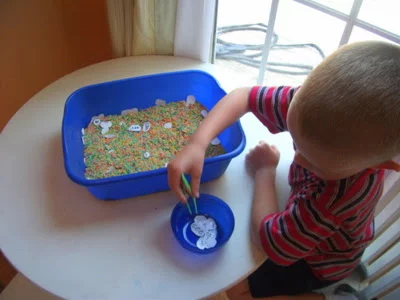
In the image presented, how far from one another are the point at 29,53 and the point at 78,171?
60 centimetres

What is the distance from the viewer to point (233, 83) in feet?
3.10

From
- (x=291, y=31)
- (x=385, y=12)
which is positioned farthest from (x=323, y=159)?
(x=291, y=31)

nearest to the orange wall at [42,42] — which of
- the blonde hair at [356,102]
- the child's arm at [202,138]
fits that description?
the child's arm at [202,138]

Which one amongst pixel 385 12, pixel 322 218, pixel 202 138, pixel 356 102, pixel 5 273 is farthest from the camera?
pixel 5 273

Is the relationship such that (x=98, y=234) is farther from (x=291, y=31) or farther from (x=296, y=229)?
(x=291, y=31)

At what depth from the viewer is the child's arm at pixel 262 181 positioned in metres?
0.68

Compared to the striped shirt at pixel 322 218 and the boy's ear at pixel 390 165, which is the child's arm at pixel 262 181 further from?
the boy's ear at pixel 390 165

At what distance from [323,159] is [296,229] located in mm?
148

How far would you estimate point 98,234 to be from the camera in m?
0.67

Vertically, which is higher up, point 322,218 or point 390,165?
point 390,165

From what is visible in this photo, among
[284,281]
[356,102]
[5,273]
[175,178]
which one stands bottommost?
[5,273]

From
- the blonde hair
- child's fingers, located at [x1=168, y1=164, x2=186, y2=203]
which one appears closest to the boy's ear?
the blonde hair

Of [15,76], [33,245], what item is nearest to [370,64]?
[33,245]

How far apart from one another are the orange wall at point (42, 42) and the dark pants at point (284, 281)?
2.83ft
